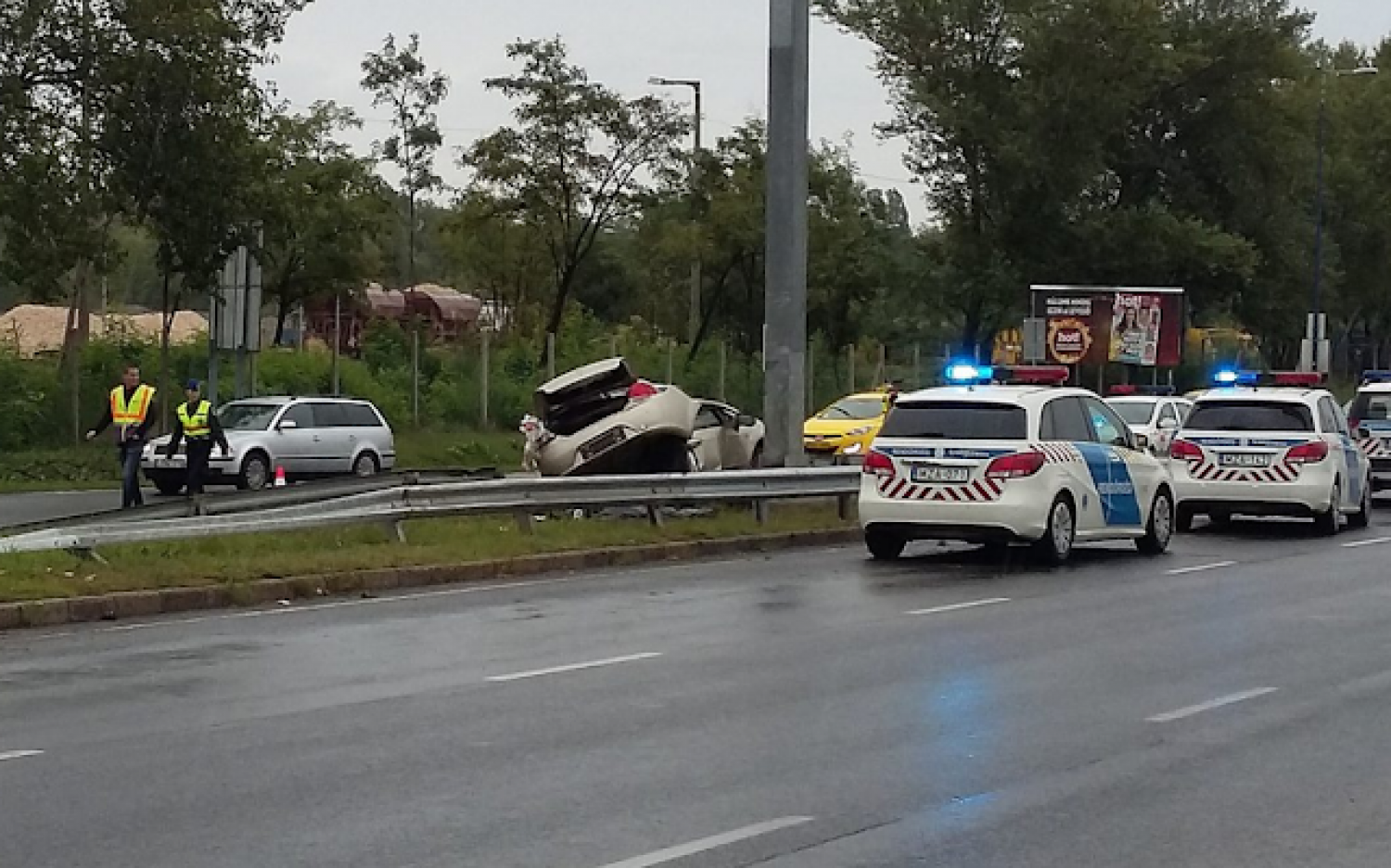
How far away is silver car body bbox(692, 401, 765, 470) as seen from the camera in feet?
98.3

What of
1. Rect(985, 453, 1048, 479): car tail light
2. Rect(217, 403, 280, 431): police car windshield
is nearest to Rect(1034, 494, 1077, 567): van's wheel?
Rect(985, 453, 1048, 479): car tail light

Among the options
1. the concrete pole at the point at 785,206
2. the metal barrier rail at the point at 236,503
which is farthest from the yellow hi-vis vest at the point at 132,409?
the concrete pole at the point at 785,206

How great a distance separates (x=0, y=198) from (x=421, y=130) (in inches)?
941

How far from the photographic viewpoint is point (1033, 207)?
57.9 metres

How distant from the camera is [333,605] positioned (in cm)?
1686

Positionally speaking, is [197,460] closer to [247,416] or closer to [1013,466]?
[247,416]

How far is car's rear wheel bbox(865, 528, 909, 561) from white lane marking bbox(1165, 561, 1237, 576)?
2.52m

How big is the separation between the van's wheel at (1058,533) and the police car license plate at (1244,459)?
17.4ft

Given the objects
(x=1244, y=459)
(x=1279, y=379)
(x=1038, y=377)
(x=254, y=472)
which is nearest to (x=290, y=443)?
(x=254, y=472)

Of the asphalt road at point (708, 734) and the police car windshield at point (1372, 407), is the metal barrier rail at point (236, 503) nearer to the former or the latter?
the asphalt road at point (708, 734)

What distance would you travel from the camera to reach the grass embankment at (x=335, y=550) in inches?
643

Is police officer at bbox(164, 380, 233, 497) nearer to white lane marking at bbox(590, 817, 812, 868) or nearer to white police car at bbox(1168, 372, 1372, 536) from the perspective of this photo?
white police car at bbox(1168, 372, 1372, 536)

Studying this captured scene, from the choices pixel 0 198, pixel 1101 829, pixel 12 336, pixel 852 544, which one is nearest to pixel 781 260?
pixel 852 544

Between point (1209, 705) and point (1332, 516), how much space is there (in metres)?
14.9
